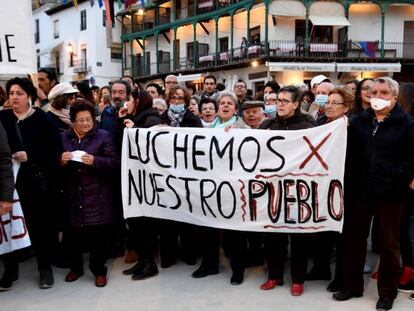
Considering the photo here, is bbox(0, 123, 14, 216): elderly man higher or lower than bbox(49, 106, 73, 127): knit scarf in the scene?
lower

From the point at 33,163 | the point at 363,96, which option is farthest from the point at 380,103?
the point at 33,163

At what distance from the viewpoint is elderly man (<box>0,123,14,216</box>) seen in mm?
3906

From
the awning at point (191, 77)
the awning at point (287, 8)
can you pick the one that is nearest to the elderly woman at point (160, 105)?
the awning at point (287, 8)

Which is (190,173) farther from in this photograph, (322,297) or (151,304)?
(322,297)

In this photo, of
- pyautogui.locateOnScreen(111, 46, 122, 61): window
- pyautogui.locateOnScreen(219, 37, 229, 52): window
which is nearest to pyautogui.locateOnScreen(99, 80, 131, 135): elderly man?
pyautogui.locateOnScreen(219, 37, 229, 52): window

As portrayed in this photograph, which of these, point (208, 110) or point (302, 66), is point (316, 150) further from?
point (302, 66)

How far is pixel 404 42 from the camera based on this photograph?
2914cm

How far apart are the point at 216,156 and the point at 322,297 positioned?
1601 mm

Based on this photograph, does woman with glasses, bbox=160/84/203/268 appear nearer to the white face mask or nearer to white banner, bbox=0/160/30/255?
white banner, bbox=0/160/30/255

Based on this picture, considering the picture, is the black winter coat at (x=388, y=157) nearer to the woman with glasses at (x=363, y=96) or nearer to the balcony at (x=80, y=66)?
the woman with glasses at (x=363, y=96)

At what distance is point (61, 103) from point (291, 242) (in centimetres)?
302

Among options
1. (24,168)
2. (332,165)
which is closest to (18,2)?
(24,168)

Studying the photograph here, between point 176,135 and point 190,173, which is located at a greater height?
point 176,135

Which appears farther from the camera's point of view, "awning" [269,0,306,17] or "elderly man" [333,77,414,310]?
"awning" [269,0,306,17]
